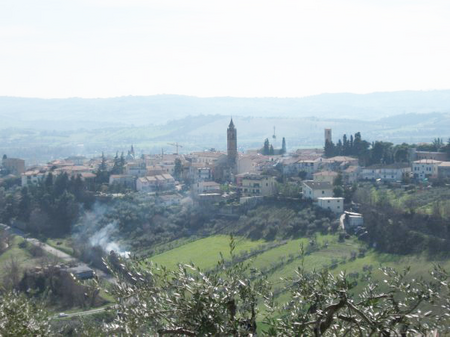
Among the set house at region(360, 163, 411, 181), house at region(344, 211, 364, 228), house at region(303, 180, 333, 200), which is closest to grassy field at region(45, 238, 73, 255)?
house at region(303, 180, 333, 200)

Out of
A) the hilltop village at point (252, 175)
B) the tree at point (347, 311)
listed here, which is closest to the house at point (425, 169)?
the hilltop village at point (252, 175)

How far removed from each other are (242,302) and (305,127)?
484ft

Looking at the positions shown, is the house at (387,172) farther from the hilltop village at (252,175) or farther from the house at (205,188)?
the house at (205,188)

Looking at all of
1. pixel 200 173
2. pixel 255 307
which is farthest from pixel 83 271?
pixel 255 307

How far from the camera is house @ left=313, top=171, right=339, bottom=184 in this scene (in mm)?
36125

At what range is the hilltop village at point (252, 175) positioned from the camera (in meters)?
35.5

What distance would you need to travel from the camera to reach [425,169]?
36.6m

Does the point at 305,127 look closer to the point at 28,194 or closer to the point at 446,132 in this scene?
the point at 446,132

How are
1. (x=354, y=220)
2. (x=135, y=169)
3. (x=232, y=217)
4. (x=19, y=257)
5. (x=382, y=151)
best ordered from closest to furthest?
(x=19, y=257)
(x=354, y=220)
(x=232, y=217)
(x=382, y=151)
(x=135, y=169)

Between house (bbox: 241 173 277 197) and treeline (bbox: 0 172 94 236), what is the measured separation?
7.83 meters

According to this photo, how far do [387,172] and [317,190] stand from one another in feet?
16.4

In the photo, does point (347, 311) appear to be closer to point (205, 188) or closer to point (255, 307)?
point (255, 307)

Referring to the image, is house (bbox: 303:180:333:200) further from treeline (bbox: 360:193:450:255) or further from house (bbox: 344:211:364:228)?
treeline (bbox: 360:193:450:255)

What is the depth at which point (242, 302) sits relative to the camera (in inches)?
273
